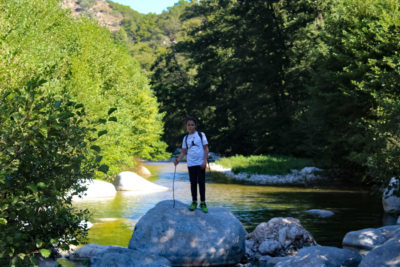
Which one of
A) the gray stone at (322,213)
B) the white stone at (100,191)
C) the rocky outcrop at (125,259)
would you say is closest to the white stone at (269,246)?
the rocky outcrop at (125,259)

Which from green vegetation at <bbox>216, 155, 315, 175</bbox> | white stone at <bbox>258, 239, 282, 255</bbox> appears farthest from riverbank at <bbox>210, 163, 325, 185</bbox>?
white stone at <bbox>258, 239, 282, 255</bbox>

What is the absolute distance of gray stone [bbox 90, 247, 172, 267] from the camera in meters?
9.49

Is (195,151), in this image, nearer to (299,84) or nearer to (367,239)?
(367,239)

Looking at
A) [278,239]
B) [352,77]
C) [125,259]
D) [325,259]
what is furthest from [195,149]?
[352,77]

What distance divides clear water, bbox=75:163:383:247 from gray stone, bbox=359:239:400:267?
609 centimetres

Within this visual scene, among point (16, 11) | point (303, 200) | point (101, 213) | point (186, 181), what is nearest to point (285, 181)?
point (186, 181)

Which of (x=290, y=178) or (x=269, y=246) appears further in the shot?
(x=290, y=178)

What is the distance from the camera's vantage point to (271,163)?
1489 inches

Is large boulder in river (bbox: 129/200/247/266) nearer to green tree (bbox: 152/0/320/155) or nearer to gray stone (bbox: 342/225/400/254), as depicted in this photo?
gray stone (bbox: 342/225/400/254)

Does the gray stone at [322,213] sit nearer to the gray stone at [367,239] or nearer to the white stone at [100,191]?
the gray stone at [367,239]

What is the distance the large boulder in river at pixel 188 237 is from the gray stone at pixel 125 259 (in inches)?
29.0

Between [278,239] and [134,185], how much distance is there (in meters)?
16.7

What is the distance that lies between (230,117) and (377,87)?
3488 centimetres

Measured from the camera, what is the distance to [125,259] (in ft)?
31.6
